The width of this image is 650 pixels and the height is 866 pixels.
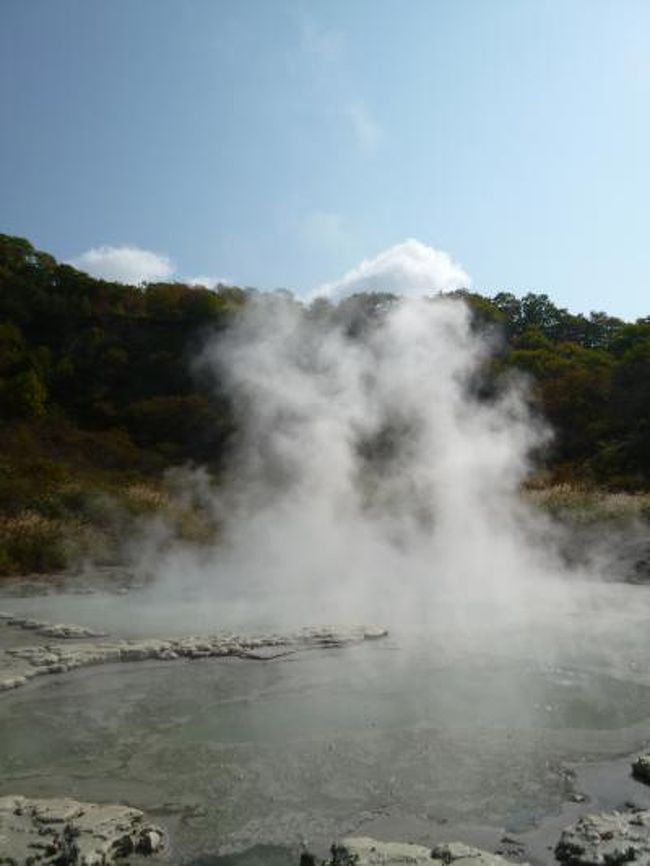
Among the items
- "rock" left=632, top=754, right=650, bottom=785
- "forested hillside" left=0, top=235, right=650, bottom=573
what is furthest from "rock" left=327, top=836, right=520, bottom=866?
"forested hillside" left=0, top=235, right=650, bottom=573

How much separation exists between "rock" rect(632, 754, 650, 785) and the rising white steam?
4.35 metres

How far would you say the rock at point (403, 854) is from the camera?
347cm

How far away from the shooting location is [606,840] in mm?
3656

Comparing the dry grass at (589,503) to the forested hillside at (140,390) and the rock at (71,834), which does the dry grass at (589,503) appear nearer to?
the forested hillside at (140,390)

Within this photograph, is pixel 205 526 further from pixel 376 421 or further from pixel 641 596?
pixel 641 596

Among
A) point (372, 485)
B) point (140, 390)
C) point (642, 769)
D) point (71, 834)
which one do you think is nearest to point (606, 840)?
point (642, 769)

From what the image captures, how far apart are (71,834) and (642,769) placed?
126 inches

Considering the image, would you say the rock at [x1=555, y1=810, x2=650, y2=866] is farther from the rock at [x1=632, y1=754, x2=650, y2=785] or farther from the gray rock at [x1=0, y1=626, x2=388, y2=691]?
the gray rock at [x1=0, y1=626, x2=388, y2=691]

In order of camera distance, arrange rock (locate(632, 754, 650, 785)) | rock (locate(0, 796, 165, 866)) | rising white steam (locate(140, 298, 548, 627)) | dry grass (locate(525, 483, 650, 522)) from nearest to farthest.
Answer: rock (locate(0, 796, 165, 866)) → rock (locate(632, 754, 650, 785)) → rising white steam (locate(140, 298, 548, 627)) → dry grass (locate(525, 483, 650, 522))

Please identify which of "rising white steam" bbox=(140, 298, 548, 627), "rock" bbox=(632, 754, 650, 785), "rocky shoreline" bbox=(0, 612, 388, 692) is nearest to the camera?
"rock" bbox=(632, 754, 650, 785)

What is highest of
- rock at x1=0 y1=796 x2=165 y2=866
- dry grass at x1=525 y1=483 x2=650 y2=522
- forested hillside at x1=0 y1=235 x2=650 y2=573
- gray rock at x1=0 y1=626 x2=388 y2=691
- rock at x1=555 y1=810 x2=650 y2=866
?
forested hillside at x1=0 y1=235 x2=650 y2=573

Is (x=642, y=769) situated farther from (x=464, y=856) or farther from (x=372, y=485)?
(x=372, y=485)

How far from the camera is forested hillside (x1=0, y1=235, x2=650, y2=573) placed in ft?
59.2

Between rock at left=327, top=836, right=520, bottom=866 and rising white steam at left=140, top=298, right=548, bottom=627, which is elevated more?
rising white steam at left=140, top=298, right=548, bottom=627
